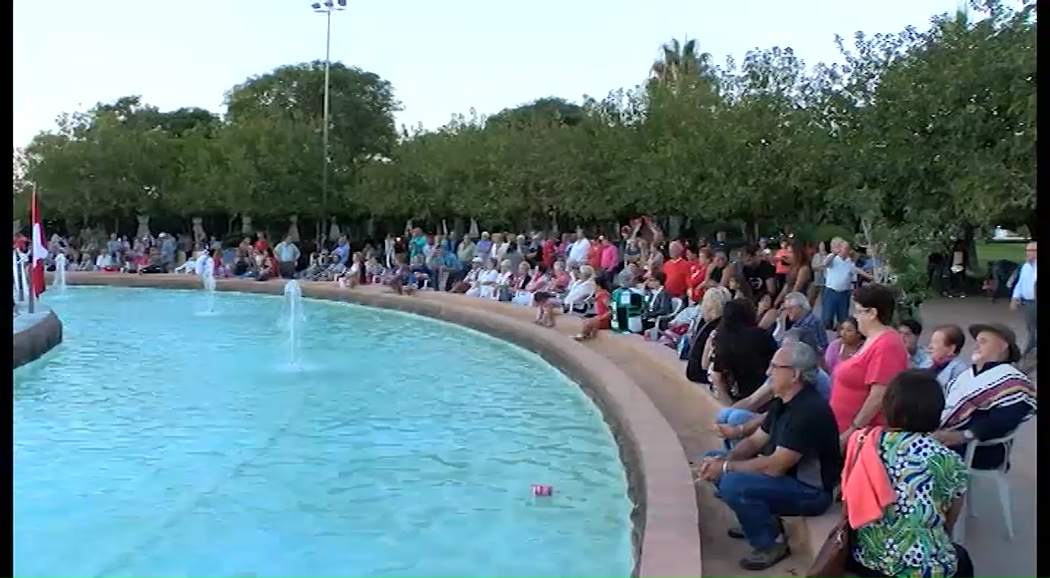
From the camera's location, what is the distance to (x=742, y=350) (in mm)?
7066

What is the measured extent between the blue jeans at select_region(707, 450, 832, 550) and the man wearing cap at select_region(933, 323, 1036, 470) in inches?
23.8

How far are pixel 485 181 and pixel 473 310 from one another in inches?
617

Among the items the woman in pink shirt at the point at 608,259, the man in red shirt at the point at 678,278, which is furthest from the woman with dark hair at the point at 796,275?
the woman in pink shirt at the point at 608,259

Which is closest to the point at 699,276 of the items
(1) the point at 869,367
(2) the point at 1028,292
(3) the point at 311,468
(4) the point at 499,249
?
(2) the point at 1028,292

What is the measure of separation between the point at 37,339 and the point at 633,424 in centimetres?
853

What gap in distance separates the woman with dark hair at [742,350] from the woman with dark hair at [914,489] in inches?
115

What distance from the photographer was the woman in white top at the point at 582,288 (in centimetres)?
1557

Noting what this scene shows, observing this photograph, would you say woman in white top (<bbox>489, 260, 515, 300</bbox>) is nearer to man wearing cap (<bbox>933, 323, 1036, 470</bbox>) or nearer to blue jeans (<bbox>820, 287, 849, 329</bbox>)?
blue jeans (<bbox>820, 287, 849, 329</bbox>)

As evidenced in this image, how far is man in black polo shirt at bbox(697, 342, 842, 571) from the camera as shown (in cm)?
484

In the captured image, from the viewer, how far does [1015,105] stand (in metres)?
6.88

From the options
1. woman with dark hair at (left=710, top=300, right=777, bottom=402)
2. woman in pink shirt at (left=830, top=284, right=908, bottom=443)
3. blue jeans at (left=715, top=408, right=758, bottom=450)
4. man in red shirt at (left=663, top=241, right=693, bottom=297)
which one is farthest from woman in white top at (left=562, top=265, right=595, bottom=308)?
woman in pink shirt at (left=830, top=284, right=908, bottom=443)

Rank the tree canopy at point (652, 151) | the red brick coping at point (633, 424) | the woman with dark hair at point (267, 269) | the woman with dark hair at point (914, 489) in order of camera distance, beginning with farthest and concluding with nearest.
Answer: the woman with dark hair at point (267, 269) < the tree canopy at point (652, 151) < the red brick coping at point (633, 424) < the woman with dark hair at point (914, 489)

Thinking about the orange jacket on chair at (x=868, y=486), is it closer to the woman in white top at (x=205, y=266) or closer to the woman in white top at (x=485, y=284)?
the woman in white top at (x=485, y=284)

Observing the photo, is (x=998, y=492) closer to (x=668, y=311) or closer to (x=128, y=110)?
(x=668, y=311)
